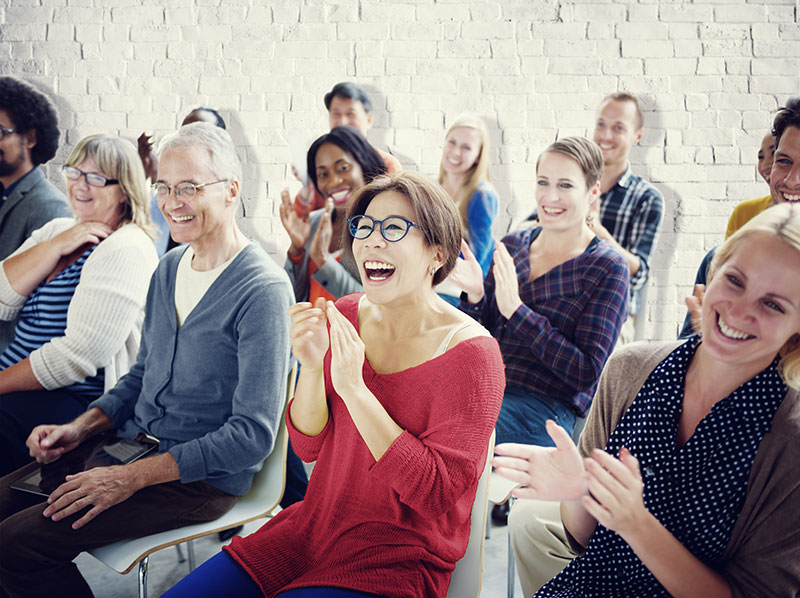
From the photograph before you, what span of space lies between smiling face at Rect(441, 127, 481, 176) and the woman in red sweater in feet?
5.05

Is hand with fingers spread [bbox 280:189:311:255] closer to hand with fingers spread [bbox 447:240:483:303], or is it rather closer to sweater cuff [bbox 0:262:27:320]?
hand with fingers spread [bbox 447:240:483:303]

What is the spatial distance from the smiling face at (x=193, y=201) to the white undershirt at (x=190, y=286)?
9 cm

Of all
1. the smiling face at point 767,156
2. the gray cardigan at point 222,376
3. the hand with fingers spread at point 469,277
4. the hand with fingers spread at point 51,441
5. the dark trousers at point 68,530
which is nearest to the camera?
the dark trousers at point 68,530

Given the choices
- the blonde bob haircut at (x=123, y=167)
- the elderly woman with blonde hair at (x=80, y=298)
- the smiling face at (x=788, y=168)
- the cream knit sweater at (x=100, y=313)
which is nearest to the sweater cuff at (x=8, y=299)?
the elderly woman with blonde hair at (x=80, y=298)

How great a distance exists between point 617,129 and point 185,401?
223cm

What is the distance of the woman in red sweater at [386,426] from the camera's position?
3.72ft

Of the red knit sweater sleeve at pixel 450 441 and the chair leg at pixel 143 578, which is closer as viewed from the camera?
the red knit sweater sleeve at pixel 450 441

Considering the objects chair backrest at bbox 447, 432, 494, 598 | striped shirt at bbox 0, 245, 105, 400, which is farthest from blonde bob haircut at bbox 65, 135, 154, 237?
chair backrest at bbox 447, 432, 494, 598

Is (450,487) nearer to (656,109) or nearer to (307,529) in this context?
(307,529)

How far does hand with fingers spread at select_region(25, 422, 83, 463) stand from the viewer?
5.44ft

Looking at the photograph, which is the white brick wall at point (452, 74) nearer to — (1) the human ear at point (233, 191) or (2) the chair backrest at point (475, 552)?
(1) the human ear at point (233, 191)

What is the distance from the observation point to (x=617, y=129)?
2.90m

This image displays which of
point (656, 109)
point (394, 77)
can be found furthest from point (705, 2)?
point (394, 77)

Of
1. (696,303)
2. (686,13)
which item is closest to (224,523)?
(696,303)
